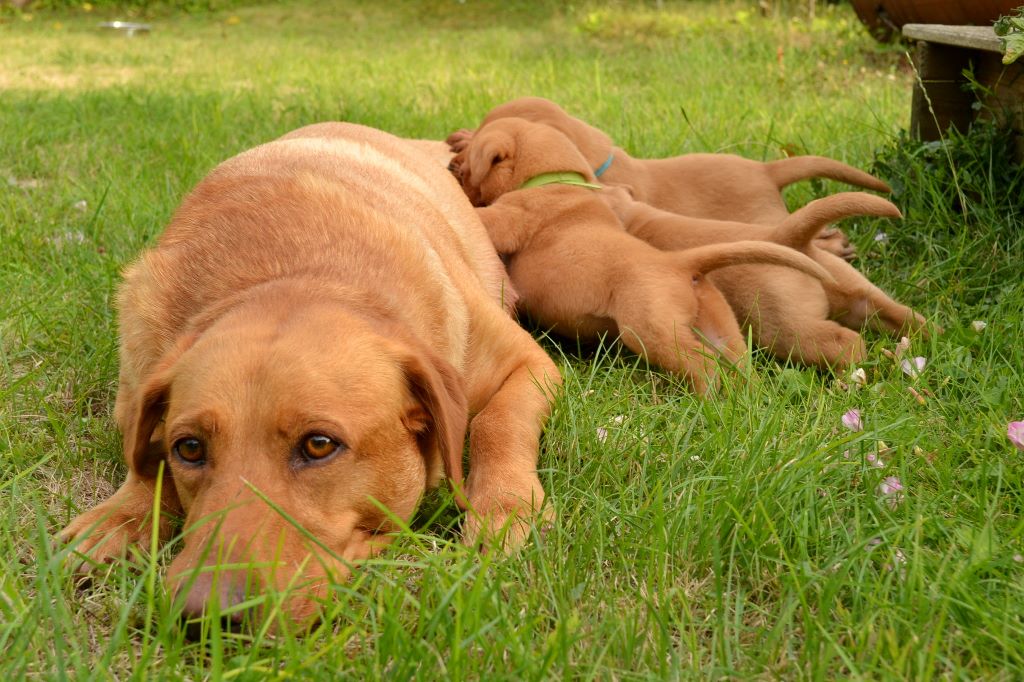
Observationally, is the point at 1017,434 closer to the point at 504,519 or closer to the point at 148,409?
the point at 504,519

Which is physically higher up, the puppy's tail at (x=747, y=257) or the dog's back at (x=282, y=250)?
the dog's back at (x=282, y=250)

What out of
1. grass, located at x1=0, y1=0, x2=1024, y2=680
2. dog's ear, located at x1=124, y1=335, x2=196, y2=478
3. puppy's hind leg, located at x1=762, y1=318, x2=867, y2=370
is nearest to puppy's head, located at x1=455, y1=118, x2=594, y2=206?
grass, located at x1=0, y1=0, x2=1024, y2=680

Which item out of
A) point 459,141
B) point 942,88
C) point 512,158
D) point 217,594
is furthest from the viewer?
point 459,141

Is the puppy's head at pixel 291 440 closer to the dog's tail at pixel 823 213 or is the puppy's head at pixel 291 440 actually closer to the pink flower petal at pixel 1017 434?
the pink flower petal at pixel 1017 434

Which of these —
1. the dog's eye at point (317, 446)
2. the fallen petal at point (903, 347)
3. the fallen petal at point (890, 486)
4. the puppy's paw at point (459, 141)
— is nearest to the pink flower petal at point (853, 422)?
the fallen petal at point (890, 486)

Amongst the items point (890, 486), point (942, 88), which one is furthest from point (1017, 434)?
point (942, 88)

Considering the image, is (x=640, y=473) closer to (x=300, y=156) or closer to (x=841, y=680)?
(x=841, y=680)

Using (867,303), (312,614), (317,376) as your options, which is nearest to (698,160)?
(867,303)

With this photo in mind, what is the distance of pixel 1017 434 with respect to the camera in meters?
2.44

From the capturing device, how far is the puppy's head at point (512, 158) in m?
4.30

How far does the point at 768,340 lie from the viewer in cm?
362

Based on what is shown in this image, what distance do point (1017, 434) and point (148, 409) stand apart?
2095 millimetres

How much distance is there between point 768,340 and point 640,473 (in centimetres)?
126

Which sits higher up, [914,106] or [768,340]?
[914,106]
